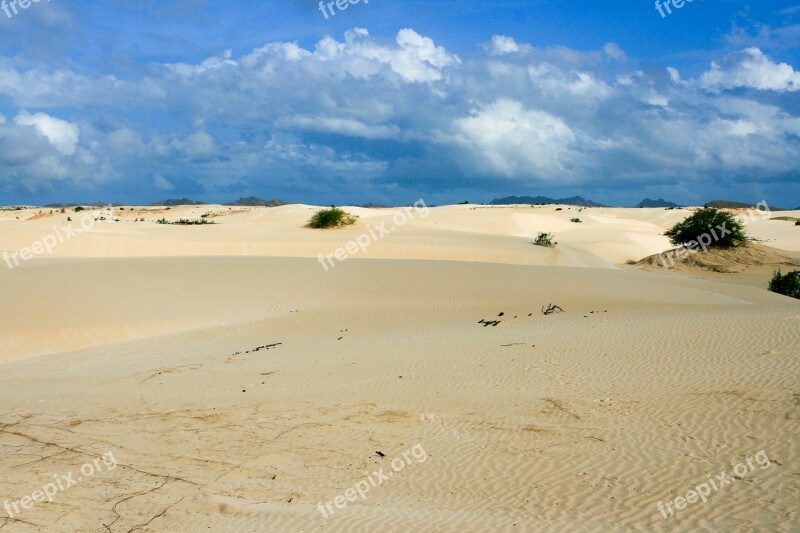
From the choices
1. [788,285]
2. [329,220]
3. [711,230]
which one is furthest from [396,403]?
[329,220]

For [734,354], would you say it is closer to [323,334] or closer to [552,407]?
[552,407]

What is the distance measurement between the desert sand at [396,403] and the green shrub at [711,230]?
1008 centimetres

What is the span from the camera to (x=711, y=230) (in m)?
28.5

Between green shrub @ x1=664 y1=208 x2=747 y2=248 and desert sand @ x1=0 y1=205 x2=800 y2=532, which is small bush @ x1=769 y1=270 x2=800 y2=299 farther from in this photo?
green shrub @ x1=664 y1=208 x2=747 y2=248

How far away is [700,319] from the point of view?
1218 cm

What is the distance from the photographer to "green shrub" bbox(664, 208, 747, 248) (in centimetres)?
2778

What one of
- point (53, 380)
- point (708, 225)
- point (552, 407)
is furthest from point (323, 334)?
point (708, 225)

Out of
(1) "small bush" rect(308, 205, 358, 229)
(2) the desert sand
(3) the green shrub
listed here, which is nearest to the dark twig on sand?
(2) the desert sand

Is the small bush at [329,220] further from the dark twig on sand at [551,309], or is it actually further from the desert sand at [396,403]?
the dark twig on sand at [551,309]

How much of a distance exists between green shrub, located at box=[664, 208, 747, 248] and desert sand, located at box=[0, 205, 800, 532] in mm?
10084

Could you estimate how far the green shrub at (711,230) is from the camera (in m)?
27.8

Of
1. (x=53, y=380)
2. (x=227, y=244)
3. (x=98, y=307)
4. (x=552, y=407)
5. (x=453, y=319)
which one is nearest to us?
(x=552, y=407)

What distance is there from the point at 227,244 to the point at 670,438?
26785 mm

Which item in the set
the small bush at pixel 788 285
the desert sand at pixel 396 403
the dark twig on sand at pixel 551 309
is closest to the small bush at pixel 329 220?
the desert sand at pixel 396 403
